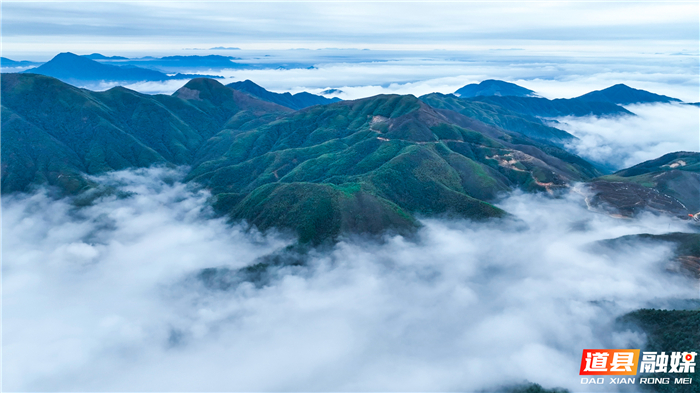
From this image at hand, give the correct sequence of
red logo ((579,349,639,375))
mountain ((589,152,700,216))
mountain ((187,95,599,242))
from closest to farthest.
→ red logo ((579,349,639,375))
mountain ((187,95,599,242))
mountain ((589,152,700,216))

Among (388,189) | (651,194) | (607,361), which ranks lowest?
(607,361)

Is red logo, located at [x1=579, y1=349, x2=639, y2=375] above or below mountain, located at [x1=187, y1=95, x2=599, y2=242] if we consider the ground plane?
below

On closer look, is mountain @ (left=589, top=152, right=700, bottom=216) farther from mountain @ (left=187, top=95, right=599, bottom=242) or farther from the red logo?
the red logo

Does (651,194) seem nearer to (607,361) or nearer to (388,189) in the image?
(388,189)

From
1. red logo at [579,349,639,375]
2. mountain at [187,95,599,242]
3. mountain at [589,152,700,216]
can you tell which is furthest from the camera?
mountain at [589,152,700,216]

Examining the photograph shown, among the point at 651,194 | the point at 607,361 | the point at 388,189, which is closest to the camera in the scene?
the point at 607,361

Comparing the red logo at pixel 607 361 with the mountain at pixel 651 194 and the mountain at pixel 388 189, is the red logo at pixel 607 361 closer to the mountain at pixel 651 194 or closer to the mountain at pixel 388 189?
the mountain at pixel 388 189

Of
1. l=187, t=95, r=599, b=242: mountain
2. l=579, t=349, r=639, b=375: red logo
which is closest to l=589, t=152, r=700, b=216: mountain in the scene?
l=187, t=95, r=599, b=242: mountain

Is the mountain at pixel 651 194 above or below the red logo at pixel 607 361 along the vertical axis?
above

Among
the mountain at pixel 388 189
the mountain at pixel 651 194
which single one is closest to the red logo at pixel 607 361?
the mountain at pixel 388 189

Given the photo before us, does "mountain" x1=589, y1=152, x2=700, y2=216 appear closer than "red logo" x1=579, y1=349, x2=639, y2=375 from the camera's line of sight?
No

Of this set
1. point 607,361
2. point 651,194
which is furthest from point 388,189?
point 651,194

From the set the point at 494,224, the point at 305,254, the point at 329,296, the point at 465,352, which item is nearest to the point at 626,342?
the point at 465,352
